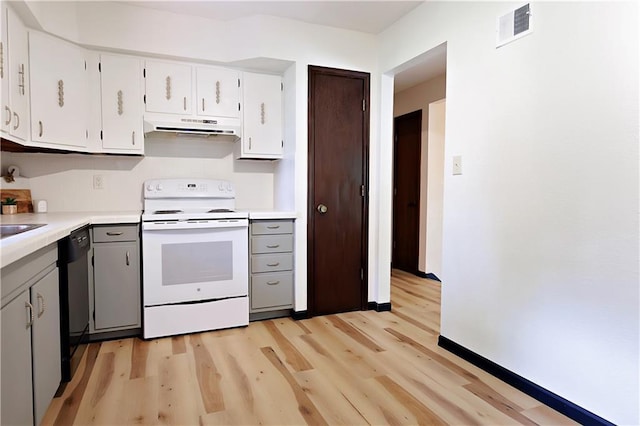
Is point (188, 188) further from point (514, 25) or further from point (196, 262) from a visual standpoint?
point (514, 25)

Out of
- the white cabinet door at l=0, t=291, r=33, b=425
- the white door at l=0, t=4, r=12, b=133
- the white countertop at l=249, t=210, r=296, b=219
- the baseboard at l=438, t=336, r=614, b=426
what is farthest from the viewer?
the white countertop at l=249, t=210, r=296, b=219

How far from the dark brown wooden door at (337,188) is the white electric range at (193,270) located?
2.05 ft

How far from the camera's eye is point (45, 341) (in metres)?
1.61

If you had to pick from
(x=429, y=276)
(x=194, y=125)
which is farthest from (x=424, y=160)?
(x=194, y=125)

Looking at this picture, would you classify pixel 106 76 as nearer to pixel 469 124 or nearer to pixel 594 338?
pixel 469 124

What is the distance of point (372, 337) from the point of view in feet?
9.00

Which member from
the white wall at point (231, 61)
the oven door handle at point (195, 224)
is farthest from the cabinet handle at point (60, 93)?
the oven door handle at point (195, 224)

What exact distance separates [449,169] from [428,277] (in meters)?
2.49

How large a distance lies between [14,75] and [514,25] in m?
2.94

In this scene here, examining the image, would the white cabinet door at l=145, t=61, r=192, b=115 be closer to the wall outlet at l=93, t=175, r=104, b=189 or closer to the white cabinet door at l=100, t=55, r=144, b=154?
the white cabinet door at l=100, t=55, r=144, b=154

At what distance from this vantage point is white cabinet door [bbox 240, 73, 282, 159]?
3.19m

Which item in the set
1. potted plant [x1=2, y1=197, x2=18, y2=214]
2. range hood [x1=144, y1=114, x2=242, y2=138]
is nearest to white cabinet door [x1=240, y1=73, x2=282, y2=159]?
range hood [x1=144, y1=114, x2=242, y2=138]

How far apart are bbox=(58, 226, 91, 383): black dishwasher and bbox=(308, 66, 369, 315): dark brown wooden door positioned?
1.64m

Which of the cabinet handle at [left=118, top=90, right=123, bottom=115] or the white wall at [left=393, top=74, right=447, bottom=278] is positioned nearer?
the cabinet handle at [left=118, top=90, right=123, bottom=115]
